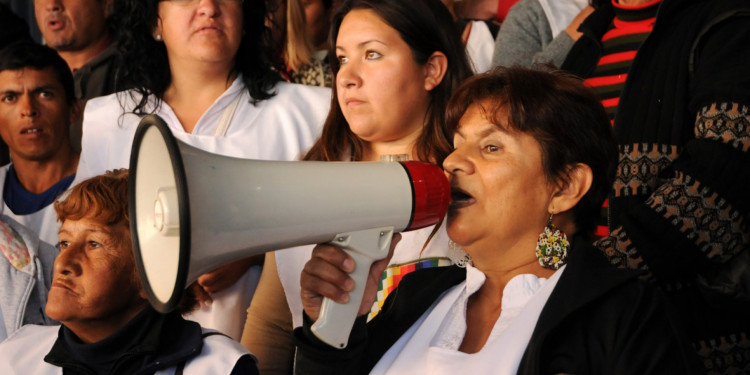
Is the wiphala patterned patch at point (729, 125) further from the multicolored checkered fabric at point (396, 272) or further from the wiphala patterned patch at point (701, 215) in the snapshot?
the multicolored checkered fabric at point (396, 272)

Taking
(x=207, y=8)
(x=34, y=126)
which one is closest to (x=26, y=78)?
(x=34, y=126)

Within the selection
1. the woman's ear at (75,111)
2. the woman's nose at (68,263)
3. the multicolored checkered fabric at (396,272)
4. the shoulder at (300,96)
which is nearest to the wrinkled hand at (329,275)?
the multicolored checkered fabric at (396,272)

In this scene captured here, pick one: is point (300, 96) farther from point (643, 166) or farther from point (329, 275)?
point (329, 275)

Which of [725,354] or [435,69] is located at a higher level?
[435,69]

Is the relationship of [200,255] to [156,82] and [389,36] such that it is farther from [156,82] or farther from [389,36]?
[156,82]

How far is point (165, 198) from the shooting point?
5.69 feet

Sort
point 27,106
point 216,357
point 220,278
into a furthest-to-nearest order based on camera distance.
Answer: point 27,106 → point 220,278 → point 216,357

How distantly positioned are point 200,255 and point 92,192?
110cm

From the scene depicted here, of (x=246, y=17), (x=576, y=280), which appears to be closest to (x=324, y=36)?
(x=246, y=17)

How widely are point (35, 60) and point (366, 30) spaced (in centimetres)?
189

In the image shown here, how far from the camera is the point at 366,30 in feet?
9.48

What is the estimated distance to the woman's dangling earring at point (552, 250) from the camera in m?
2.06

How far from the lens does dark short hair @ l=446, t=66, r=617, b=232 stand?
206cm

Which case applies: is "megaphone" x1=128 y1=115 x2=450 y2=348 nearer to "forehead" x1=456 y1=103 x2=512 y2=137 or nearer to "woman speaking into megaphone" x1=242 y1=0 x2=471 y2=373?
"forehead" x1=456 y1=103 x2=512 y2=137
